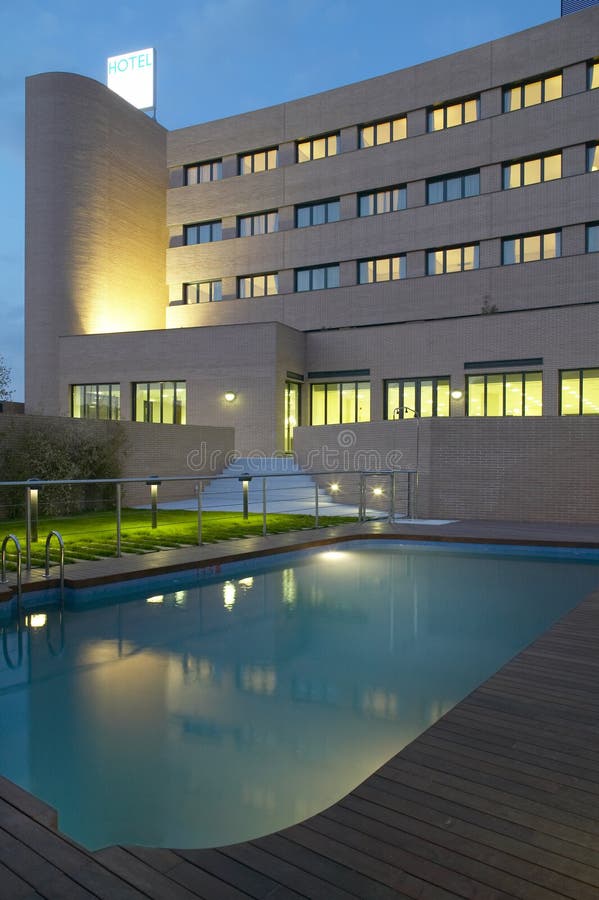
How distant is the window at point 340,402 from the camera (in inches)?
995

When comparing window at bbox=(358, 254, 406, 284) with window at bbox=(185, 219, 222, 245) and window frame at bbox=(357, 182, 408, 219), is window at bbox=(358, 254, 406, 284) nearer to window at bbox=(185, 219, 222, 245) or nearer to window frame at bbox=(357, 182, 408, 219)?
window frame at bbox=(357, 182, 408, 219)

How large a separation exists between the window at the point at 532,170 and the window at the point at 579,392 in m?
7.21

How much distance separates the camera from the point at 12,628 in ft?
21.4

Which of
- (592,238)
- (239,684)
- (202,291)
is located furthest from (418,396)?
(239,684)

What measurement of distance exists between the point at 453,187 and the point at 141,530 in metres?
19.6

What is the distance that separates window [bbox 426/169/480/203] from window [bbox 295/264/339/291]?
458cm

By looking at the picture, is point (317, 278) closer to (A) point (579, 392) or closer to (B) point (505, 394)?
(B) point (505, 394)

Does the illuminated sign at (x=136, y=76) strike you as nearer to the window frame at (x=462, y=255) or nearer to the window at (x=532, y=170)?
the window frame at (x=462, y=255)

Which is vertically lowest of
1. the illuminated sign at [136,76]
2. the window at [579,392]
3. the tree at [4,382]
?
the window at [579,392]

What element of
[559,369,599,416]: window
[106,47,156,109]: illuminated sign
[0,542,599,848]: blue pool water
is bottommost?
[0,542,599,848]: blue pool water

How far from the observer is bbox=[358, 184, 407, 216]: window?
86.3ft

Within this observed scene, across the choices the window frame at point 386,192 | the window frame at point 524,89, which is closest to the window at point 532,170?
the window frame at point 524,89

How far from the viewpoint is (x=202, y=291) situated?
3036 cm

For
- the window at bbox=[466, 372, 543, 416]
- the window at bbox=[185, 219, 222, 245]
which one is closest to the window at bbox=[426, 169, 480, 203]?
the window at bbox=[466, 372, 543, 416]
